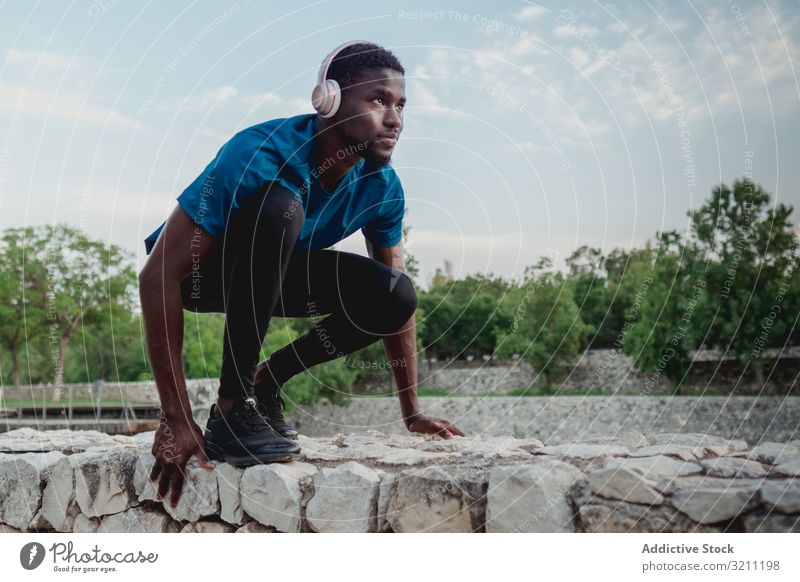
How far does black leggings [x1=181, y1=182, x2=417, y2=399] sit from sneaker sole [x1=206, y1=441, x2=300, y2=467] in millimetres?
175

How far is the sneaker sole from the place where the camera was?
6.68 feet

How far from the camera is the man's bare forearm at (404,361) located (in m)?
2.47

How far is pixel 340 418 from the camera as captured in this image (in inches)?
891

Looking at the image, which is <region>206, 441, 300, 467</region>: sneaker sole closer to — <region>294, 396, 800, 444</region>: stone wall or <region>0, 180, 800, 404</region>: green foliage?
<region>0, 180, 800, 404</region>: green foliage

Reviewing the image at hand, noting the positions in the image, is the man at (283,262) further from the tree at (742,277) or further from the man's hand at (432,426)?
the tree at (742,277)

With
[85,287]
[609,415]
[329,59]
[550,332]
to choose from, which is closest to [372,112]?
[329,59]

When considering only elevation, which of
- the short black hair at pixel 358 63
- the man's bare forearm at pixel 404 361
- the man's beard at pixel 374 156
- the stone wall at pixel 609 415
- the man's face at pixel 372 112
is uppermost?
the short black hair at pixel 358 63

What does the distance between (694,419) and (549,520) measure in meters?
18.1

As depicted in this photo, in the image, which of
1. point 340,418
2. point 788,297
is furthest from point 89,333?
point 788,297

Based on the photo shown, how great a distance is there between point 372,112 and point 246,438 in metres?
1.03

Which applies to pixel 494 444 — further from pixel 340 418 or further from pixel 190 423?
pixel 340 418

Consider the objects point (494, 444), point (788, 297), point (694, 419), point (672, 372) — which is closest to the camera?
point (494, 444)

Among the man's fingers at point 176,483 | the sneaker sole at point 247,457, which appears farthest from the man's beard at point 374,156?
the man's fingers at point 176,483

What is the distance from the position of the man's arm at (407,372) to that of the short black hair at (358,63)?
0.61 meters
